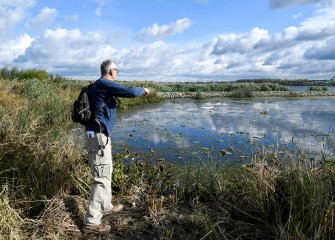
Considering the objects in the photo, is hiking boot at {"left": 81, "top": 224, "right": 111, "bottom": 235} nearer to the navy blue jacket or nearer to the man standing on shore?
the man standing on shore

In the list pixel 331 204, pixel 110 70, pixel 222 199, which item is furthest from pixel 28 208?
pixel 331 204

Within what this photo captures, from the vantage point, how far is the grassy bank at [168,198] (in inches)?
145

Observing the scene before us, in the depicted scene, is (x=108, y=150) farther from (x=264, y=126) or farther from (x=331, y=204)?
(x=264, y=126)

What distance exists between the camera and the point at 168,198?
15.9 feet

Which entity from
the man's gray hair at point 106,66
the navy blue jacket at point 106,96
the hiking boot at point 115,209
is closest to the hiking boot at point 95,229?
the hiking boot at point 115,209

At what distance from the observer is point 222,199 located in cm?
463

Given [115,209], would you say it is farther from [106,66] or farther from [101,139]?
[106,66]

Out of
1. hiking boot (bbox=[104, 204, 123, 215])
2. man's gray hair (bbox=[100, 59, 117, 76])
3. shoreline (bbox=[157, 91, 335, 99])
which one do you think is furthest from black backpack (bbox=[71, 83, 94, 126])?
shoreline (bbox=[157, 91, 335, 99])

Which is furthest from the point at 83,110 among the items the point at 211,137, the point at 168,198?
the point at 211,137

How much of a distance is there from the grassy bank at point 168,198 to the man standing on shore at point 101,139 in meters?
0.22

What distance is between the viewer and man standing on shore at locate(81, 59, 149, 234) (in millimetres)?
4117

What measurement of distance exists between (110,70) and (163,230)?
1915mm

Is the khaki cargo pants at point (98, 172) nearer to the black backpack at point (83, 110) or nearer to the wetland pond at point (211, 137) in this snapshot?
the black backpack at point (83, 110)

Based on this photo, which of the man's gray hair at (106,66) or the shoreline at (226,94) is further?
the shoreline at (226,94)
